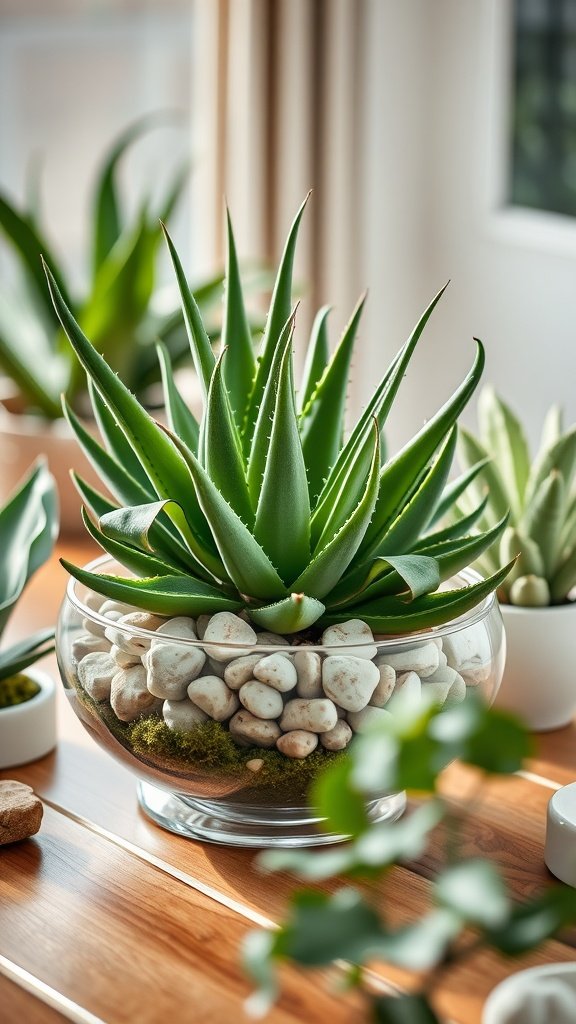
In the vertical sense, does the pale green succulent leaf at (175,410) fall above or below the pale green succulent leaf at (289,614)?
above

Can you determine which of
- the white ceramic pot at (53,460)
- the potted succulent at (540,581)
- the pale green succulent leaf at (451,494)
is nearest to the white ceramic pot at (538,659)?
the potted succulent at (540,581)

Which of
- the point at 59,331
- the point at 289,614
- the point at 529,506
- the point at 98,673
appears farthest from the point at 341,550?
the point at 59,331

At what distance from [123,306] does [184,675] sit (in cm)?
93

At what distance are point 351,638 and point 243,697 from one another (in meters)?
0.07

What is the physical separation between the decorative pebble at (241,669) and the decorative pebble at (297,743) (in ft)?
0.12

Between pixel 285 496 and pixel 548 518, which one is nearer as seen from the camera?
pixel 285 496

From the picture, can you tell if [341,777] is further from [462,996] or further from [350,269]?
[350,269]

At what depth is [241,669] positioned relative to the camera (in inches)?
23.4

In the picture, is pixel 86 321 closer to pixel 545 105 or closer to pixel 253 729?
pixel 253 729

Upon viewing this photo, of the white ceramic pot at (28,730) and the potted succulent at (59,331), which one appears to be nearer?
the white ceramic pot at (28,730)

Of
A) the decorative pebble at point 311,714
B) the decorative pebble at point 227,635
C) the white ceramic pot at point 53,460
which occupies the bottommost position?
the white ceramic pot at point 53,460

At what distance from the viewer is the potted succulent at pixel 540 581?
82cm

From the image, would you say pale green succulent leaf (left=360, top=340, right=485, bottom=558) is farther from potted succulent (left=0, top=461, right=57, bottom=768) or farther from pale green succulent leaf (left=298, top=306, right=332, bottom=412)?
potted succulent (left=0, top=461, right=57, bottom=768)

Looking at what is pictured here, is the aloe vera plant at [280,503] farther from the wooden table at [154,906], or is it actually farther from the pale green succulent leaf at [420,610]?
the wooden table at [154,906]
